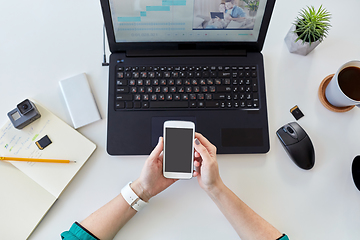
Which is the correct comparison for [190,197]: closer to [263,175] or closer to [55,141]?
[263,175]

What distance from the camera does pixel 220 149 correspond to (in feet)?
2.37

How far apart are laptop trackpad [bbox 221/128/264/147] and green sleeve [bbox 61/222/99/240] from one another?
447 mm

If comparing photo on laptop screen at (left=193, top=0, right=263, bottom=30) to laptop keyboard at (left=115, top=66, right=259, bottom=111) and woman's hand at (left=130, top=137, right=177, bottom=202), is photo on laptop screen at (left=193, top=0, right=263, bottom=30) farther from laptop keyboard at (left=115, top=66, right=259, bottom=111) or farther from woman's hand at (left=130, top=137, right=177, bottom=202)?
woman's hand at (left=130, top=137, right=177, bottom=202)

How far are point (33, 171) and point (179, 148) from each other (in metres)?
0.44

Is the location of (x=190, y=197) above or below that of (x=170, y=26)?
below

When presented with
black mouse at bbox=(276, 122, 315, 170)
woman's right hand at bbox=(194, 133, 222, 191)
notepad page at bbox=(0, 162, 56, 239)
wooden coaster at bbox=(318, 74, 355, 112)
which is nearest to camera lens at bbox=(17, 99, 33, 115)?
notepad page at bbox=(0, 162, 56, 239)

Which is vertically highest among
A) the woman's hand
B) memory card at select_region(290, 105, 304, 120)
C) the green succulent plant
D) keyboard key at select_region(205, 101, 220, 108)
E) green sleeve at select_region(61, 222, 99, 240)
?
the green succulent plant

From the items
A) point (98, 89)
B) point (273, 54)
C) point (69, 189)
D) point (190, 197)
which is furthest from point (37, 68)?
point (273, 54)

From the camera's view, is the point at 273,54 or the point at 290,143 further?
the point at 273,54

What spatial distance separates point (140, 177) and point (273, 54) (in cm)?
59

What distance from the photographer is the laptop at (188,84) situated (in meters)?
0.72

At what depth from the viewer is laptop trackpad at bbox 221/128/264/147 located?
73cm

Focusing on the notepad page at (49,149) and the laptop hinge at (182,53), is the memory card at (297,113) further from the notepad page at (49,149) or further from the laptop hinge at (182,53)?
the notepad page at (49,149)

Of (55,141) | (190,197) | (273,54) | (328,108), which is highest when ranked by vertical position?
(273,54)
